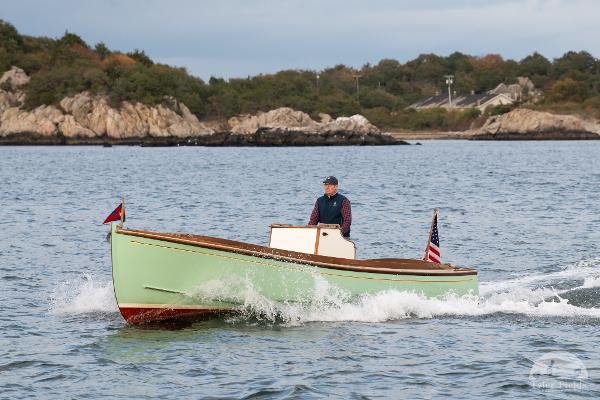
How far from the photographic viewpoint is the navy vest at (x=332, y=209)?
18984mm

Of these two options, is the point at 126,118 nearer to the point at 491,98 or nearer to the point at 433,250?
the point at 491,98

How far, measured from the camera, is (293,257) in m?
17.4

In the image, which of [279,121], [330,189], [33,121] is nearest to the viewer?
[330,189]

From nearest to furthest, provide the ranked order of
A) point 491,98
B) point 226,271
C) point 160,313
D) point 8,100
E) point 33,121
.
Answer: point 226,271 < point 160,313 < point 33,121 < point 8,100 < point 491,98

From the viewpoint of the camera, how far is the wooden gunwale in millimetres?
16891

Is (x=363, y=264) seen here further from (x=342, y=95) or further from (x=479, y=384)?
(x=342, y=95)

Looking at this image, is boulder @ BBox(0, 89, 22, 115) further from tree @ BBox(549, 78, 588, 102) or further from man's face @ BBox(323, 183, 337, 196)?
man's face @ BBox(323, 183, 337, 196)

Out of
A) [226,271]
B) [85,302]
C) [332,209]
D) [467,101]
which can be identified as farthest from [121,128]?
[226,271]

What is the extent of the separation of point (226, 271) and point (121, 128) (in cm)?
12998

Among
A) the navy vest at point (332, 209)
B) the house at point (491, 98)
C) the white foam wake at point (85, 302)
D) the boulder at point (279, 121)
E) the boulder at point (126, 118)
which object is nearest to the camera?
the navy vest at point (332, 209)

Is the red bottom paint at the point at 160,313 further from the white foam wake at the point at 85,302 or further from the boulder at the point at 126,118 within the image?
the boulder at the point at 126,118

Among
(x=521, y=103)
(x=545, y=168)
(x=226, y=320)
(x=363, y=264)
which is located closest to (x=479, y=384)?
(x=363, y=264)

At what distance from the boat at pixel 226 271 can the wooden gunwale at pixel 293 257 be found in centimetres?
2

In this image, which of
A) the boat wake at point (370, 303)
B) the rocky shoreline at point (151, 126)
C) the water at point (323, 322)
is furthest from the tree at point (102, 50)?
the boat wake at point (370, 303)
